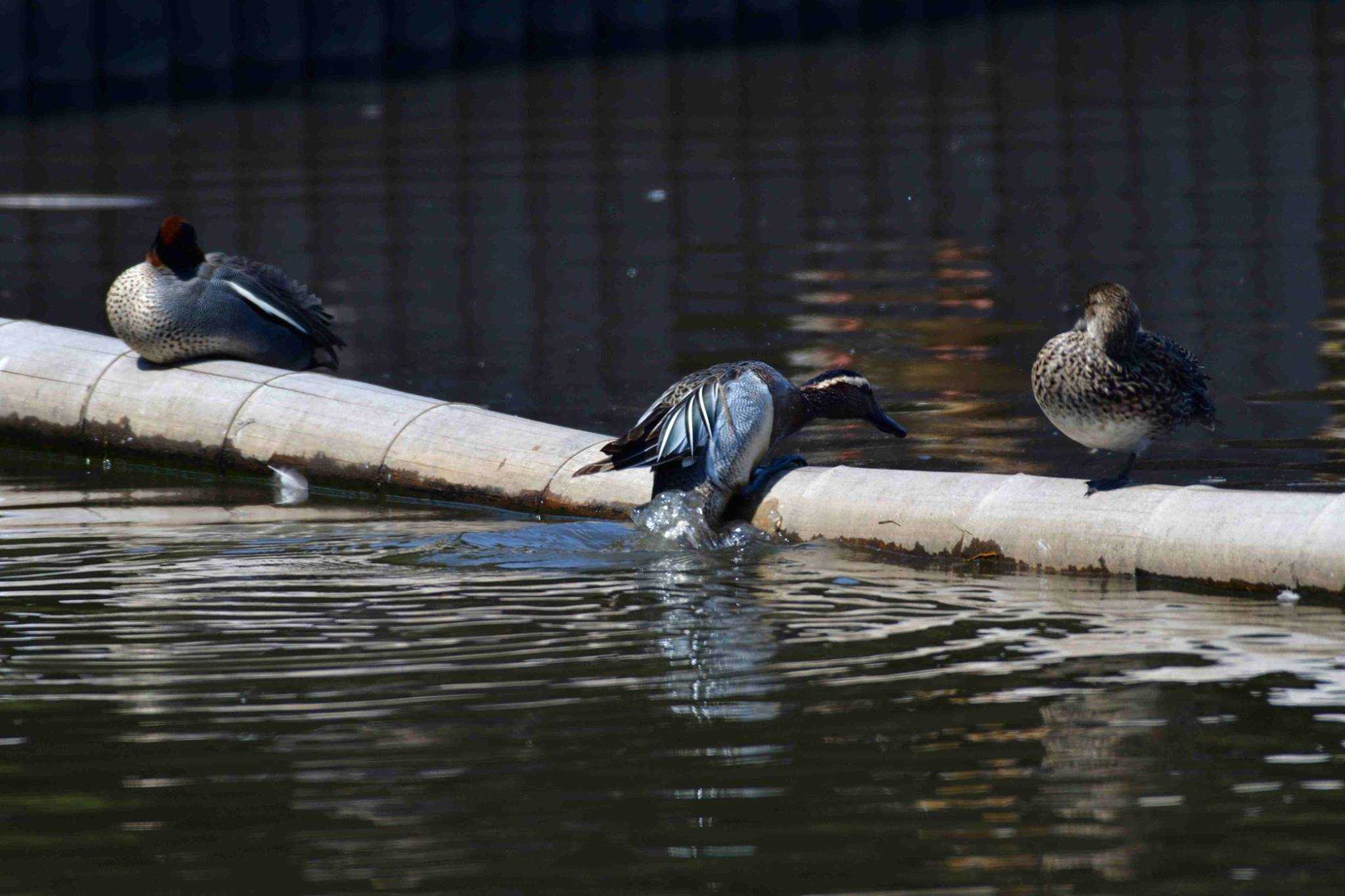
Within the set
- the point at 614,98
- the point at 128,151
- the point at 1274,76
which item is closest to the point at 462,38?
the point at 614,98

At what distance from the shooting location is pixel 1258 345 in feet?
37.5

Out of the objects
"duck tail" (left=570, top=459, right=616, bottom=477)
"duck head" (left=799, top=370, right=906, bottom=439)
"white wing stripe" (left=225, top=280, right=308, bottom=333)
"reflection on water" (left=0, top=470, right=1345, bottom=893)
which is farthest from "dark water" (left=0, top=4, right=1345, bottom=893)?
"white wing stripe" (left=225, top=280, right=308, bottom=333)

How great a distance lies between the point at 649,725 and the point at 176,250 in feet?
17.0

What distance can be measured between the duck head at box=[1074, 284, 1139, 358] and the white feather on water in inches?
135

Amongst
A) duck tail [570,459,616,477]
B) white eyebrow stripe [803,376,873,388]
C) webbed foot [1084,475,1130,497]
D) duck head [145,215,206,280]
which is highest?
duck head [145,215,206,280]

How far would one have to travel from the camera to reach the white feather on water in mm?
9125

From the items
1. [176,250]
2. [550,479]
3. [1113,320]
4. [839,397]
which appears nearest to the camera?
[1113,320]

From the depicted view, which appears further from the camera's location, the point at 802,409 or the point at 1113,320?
the point at 802,409

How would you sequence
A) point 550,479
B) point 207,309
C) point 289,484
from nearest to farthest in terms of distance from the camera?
point 550,479 → point 289,484 → point 207,309

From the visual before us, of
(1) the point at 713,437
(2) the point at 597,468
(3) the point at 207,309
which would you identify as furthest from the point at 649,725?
(3) the point at 207,309

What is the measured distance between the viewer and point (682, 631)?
21.3ft

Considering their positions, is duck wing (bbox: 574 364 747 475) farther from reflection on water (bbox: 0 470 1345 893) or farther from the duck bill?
the duck bill

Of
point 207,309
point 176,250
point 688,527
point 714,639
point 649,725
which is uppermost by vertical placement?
point 176,250

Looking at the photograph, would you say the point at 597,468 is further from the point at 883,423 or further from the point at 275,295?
the point at 275,295
